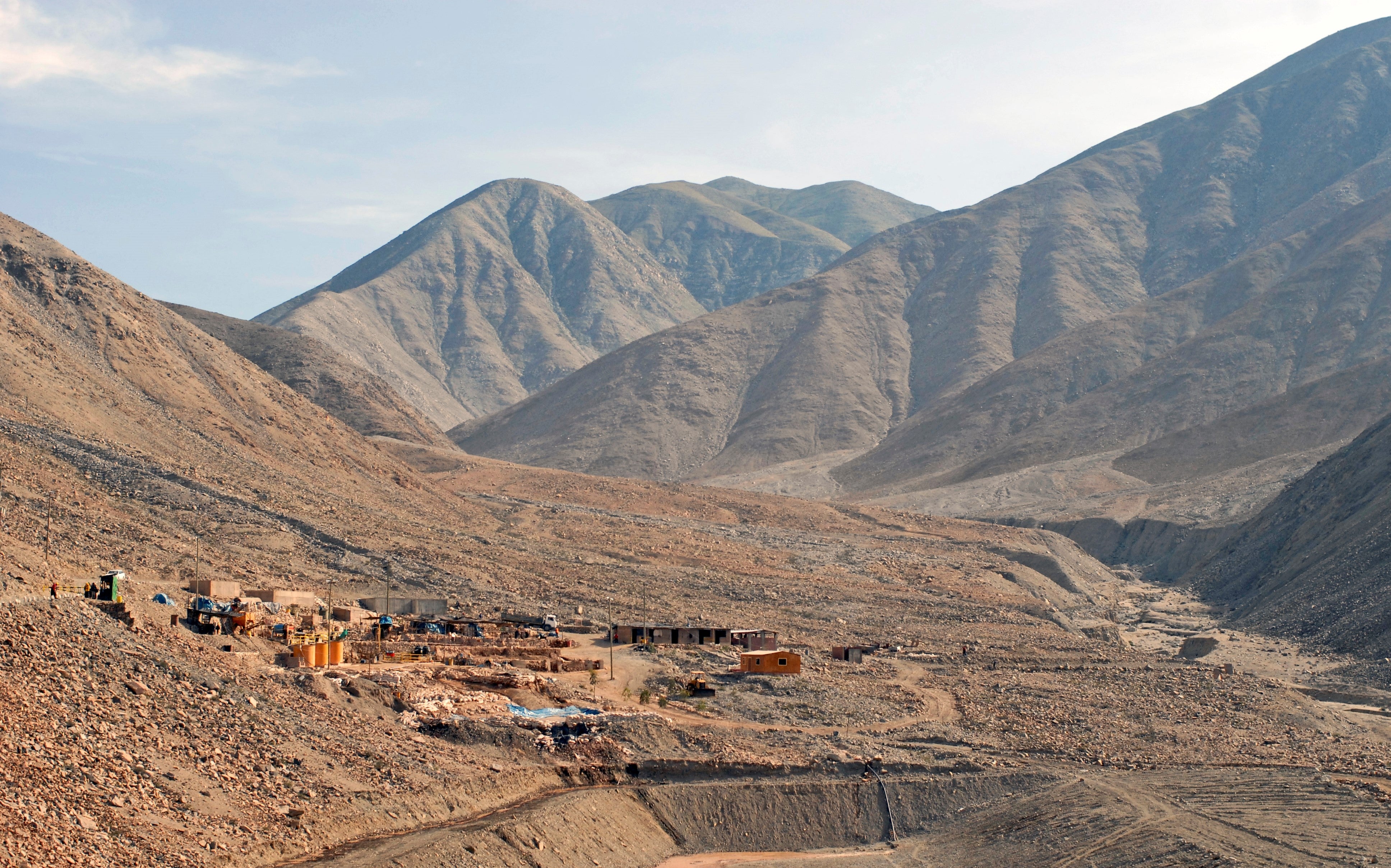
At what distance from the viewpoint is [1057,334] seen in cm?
15825

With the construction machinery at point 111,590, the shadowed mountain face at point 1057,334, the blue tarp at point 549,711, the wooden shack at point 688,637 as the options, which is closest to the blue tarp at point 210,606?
the construction machinery at point 111,590

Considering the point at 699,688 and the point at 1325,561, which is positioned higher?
the point at 1325,561

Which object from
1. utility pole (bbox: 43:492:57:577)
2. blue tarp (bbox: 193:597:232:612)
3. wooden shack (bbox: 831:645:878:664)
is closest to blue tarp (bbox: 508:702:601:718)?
blue tarp (bbox: 193:597:232:612)

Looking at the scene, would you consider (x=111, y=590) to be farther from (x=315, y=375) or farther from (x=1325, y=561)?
(x=315, y=375)

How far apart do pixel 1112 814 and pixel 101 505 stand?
32.8m

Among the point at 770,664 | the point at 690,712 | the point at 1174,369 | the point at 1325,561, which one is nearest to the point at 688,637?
the point at 770,664

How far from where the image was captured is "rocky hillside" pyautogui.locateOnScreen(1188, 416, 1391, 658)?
50969 millimetres

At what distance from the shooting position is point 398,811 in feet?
79.8

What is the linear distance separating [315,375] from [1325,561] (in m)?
67.2

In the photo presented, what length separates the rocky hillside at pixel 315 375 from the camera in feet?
318

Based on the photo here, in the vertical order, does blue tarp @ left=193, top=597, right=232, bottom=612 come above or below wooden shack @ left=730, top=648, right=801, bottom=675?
above

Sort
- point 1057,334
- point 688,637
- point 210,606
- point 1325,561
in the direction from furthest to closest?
point 1057,334 < point 1325,561 < point 688,637 < point 210,606

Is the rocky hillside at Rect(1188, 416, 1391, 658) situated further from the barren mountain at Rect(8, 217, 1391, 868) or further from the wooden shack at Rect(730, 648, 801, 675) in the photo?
the wooden shack at Rect(730, 648, 801, 675)

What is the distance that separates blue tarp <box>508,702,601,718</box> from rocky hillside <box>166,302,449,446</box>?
6476 cm
